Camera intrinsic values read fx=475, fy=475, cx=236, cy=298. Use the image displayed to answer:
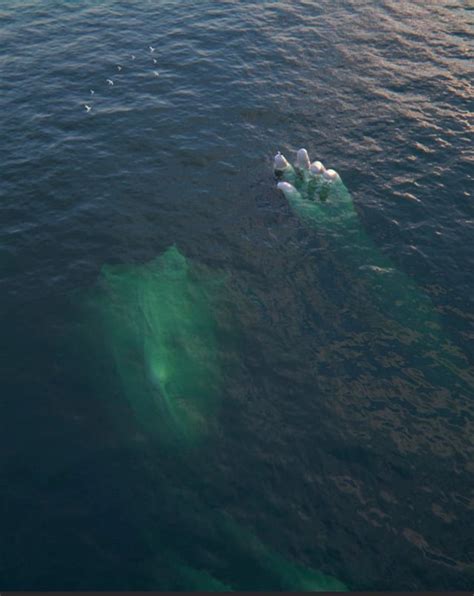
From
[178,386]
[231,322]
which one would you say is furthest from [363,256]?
[178,386]

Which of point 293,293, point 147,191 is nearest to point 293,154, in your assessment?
point 147,191

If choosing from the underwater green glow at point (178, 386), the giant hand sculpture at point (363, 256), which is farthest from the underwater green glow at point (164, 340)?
the giant hand sculpture at point (363, 256)

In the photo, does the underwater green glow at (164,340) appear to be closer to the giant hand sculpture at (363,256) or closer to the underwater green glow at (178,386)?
the underwater green glow at (178,386)

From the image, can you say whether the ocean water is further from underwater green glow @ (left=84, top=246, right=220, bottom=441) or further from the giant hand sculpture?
the giant hand sculpture

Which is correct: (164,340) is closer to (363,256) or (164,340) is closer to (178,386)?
(178,386)

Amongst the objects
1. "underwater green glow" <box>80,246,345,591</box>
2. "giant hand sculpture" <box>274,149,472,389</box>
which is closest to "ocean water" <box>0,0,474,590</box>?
"underwater green glow" <box>80,246,345,591</box>

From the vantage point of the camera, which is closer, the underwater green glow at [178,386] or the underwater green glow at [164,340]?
the underwater green glow at [178,386]
